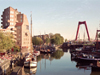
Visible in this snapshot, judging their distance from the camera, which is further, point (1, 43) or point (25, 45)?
point (25, 45)

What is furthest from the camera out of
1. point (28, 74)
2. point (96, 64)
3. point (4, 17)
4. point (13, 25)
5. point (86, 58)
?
point (4, 17)

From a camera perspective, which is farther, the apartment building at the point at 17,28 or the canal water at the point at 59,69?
the apartment building at the point at 17,28

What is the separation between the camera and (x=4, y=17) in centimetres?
6378

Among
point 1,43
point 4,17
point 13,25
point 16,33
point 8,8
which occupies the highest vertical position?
point 8,8

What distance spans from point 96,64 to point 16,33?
42.8 meters

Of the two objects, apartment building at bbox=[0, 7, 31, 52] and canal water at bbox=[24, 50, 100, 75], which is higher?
apartment building at bbox=[0, 7, 31, 52]

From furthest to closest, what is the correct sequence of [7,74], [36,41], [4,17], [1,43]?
[36,41] < [4,17] < [1,43] < [7,74]

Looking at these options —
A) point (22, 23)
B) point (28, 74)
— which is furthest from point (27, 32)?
point (28, 74)

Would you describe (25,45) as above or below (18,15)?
below

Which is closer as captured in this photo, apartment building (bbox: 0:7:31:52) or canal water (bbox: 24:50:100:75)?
canal water (bbox: 24:50:100:75)

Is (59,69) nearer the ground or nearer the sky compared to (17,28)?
nearer the ground

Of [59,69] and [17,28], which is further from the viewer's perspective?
[17,28]

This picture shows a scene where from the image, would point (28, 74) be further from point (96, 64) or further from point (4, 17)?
point (4, 17)

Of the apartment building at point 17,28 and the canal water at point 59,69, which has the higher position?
the apartment building at point 17,28
